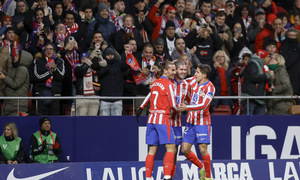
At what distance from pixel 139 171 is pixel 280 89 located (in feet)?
13.4

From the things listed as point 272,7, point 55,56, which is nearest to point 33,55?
point 55,56

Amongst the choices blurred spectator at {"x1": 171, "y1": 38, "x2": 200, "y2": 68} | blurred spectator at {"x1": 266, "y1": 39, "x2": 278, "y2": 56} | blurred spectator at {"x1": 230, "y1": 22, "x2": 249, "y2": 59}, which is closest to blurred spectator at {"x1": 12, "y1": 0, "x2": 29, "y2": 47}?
blurred spectator at {"x1": 171, "y1": 38, "x2": 200, "y2": 68}

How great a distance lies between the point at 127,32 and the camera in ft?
53.0

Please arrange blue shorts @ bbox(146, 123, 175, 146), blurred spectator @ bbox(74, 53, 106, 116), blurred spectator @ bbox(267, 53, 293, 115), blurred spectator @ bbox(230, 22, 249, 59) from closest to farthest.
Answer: blue shorts @ bbox(146, 123, 175, 146), blurred spectator @ bbox(74, 53, 106, 116), blurred spectator @ bbox(267, 53, 293, 115), blurred spectator @ bbox(230, 22, 249, 59)

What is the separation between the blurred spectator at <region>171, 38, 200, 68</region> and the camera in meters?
16.1

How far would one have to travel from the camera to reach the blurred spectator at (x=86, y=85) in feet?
49.5

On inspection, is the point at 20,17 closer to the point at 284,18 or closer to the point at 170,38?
the point at 170,38

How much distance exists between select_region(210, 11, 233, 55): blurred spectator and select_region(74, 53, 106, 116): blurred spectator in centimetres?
348

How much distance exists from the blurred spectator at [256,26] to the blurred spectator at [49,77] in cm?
543

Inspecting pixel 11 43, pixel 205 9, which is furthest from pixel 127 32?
pixel 205 9

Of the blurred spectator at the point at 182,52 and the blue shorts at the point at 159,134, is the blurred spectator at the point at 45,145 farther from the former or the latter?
the blurred spectator at the point at 182,52

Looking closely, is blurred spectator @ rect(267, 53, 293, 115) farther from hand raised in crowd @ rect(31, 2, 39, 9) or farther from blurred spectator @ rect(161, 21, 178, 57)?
hand raised in crowd @ rect(31, 2, 39, 9)

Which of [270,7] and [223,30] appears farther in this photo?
[270,7]

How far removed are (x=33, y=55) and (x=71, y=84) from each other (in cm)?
126
